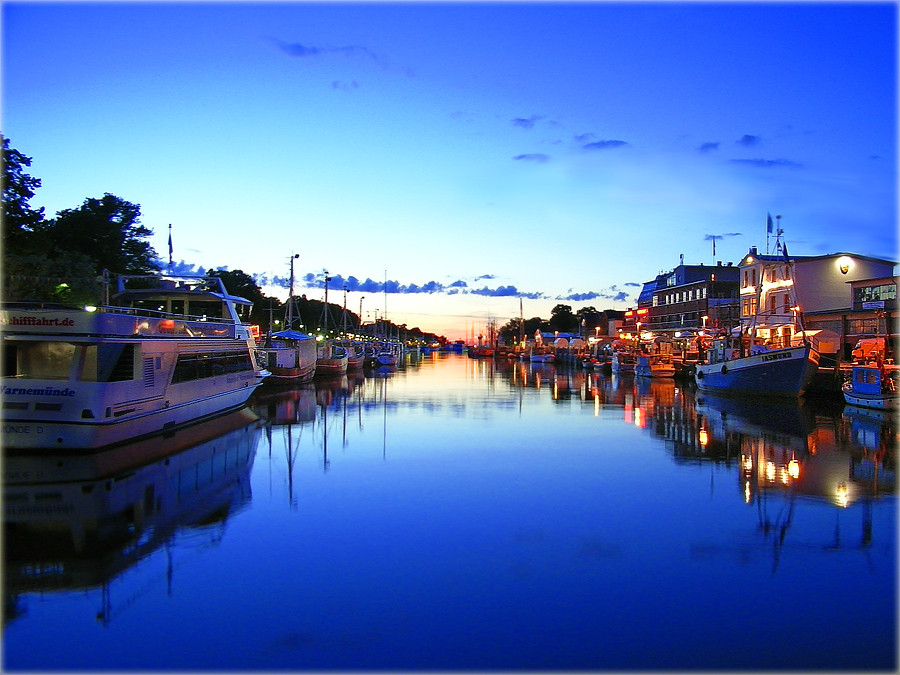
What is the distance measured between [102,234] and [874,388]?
4262cm

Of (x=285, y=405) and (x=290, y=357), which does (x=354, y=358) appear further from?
(x=285, y=405)

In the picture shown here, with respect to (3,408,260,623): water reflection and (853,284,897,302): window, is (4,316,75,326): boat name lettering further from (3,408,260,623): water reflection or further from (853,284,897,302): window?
(853,284,897,302): window

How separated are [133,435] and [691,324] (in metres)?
65.5

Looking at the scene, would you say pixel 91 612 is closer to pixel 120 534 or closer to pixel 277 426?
pixel 120 534

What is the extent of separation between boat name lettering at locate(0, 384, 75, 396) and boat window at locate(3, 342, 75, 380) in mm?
1071

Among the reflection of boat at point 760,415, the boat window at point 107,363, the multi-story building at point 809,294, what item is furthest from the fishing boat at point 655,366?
the boat window at point 107,363

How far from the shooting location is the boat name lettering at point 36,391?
53.4 feet

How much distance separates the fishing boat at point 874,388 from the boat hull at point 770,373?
369cm

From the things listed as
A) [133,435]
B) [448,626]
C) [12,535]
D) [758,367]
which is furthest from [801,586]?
[758,367]

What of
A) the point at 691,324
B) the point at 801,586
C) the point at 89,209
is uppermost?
the point at 89,209

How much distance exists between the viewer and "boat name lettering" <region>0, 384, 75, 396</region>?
1627 cm

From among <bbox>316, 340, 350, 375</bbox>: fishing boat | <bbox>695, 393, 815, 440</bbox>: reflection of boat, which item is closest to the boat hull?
<bbox>695, 393, 815, 440</bbox>: reflection of boat

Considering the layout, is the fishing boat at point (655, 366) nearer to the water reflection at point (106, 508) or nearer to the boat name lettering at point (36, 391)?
the water reflection at point (106, 508)

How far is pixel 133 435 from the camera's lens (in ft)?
62.9
